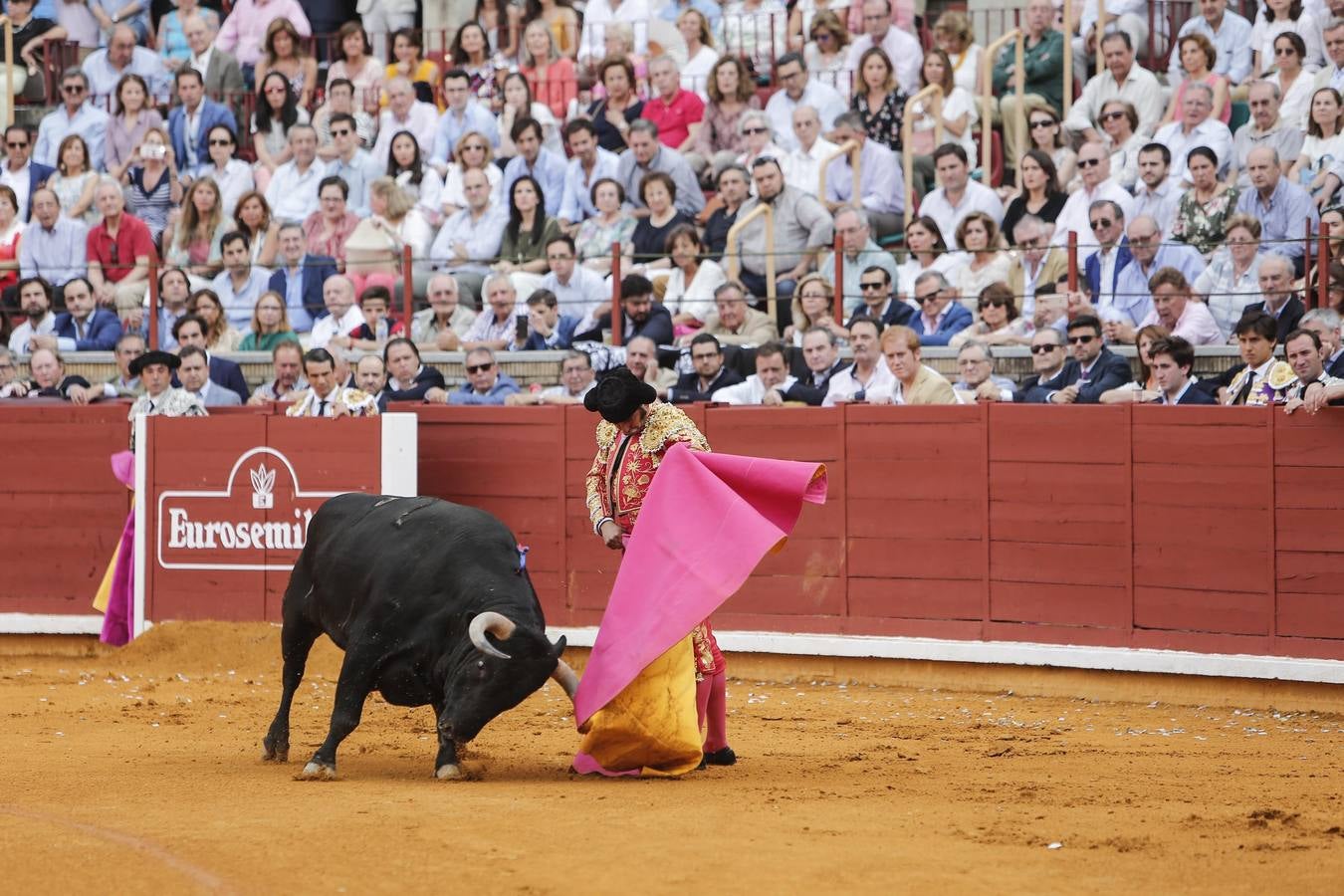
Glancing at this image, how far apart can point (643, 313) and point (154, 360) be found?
265 cm

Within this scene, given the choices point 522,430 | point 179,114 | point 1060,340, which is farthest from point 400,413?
point 179,114

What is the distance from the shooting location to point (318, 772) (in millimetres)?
6375

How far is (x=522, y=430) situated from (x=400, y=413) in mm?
629

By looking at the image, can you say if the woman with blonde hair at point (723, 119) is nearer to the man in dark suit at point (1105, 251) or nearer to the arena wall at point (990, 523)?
the man in dark suit at point (1105, 251)

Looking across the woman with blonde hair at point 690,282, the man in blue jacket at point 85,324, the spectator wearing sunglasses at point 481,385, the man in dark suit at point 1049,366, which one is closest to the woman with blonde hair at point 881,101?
the woman with blonde hair at point 690,282

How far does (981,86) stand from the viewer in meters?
12.5

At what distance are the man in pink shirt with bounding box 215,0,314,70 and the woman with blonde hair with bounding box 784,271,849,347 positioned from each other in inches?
239

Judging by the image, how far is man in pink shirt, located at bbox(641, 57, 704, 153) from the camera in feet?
42.2

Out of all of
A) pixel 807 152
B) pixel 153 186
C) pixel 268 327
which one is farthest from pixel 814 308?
pixel 153 186

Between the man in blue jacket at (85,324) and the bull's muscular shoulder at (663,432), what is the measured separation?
6.64m

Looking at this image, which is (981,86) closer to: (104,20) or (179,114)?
(179,114)

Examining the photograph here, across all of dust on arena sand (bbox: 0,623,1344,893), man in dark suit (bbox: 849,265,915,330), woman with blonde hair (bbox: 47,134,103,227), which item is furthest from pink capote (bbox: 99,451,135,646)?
man in dark suit (bbox: 849,265,915,330)

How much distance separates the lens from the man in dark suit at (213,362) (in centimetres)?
1145

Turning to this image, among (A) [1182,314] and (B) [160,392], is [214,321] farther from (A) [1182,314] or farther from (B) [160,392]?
(A) [1182,314]
